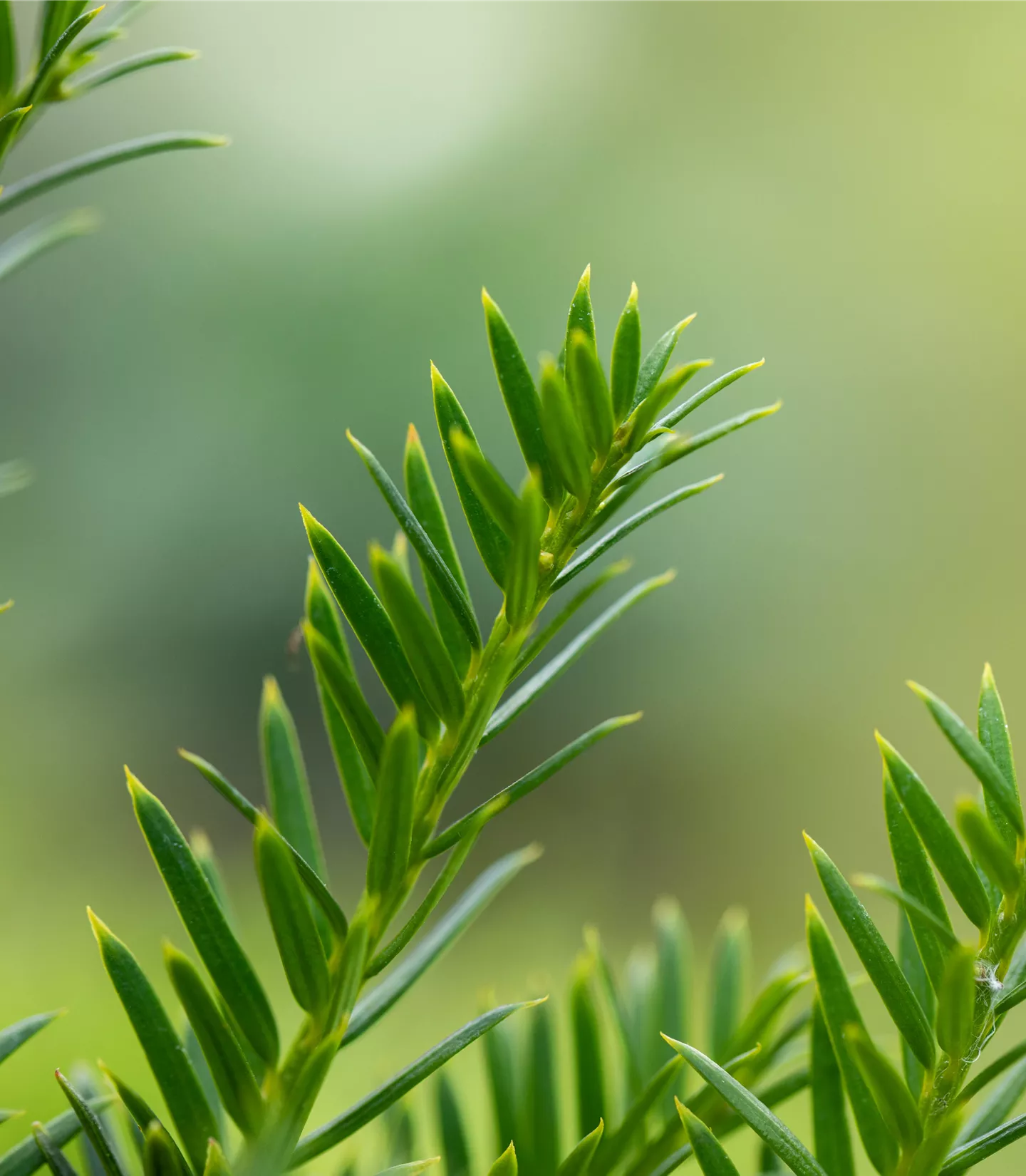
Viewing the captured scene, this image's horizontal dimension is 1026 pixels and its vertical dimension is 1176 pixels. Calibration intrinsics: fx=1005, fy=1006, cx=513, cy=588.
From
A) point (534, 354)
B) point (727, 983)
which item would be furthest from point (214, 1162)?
point (534, 354)

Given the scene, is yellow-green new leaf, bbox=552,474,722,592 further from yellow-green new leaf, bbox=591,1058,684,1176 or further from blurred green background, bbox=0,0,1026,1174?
blurred green background, bbox=0,0,1026,1174

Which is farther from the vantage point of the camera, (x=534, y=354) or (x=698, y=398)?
(x=534, y=354)

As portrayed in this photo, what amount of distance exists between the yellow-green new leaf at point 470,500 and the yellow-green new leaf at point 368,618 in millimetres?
13

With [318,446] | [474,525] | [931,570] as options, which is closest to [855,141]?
[931,570]

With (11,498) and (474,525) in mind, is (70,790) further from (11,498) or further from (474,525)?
(474,525)

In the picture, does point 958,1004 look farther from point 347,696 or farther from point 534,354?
point 534,354

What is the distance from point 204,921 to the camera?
10 centimetres

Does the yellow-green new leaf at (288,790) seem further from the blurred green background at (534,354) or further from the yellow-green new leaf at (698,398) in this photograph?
the blurred green background at (534,354)

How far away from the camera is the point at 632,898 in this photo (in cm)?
167

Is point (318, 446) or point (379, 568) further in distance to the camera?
point (318, 446)

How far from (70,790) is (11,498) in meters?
0.45

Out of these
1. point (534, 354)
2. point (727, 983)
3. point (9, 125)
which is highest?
point (534, 354)

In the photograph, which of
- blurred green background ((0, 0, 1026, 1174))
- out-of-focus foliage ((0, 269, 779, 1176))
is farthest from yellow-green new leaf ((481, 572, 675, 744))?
blurred green background ((0, 0, 1026, 1174))

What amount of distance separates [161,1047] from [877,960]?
7cm
